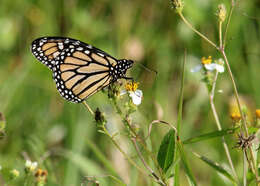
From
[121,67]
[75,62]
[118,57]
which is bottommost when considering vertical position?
[121,67]

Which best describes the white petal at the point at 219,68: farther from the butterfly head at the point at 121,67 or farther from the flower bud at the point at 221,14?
the butterfly head at the point at 121,67

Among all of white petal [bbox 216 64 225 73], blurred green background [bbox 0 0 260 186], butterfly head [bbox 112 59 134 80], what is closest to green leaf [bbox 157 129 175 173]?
white petal [bbox 216 64 225 73]

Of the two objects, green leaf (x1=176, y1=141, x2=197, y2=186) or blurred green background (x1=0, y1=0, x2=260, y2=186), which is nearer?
green leaf (x1=176, y1=141, x2=197, y2=186)

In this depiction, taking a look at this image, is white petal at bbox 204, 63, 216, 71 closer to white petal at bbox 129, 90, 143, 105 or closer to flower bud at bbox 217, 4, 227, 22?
flower bud at bbox 217, 4, 227, 22

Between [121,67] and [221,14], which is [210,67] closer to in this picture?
[221,14]

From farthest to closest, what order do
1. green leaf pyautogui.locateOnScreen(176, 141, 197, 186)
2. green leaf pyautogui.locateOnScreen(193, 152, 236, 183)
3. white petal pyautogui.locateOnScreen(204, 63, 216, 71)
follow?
white petal pyautogui.locateOnScreen(204, 63, 216, 71), green leaf pyautogui.locateOnScreen(193, 152, 236, 183), green leaf pyautogui.locateOnScreen(176, 141, 197, 186)

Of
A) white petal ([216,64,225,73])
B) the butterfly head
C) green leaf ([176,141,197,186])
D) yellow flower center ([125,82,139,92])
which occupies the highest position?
the butterfly head

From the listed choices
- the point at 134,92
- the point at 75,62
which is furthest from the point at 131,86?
the point at 75,62

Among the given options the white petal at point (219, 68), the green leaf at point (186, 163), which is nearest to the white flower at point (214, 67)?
the white petal at point (219, 68)
